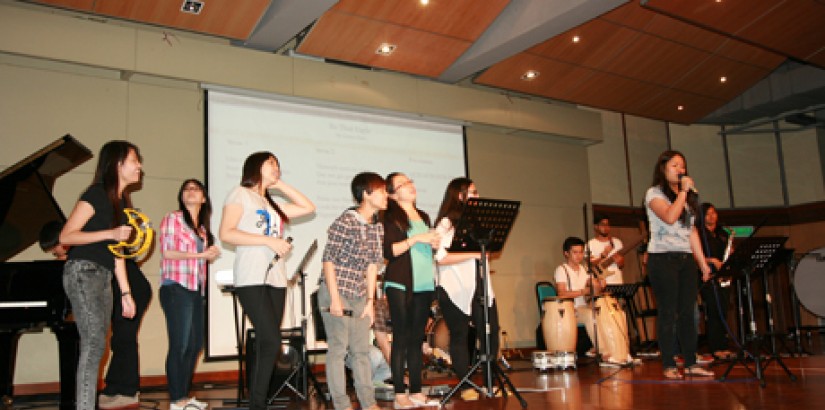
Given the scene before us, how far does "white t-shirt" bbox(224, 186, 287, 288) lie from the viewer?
3541 mm

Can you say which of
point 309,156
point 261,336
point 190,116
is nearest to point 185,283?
point 261,336

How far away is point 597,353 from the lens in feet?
22.3

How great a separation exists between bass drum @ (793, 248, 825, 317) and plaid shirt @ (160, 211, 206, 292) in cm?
953

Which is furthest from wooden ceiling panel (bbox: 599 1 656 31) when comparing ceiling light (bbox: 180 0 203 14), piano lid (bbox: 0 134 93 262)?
piano lid (bbox: 0 134 93 262)

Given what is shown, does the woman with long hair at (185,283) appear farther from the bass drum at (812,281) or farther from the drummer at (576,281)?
the bass drum at (812,281)

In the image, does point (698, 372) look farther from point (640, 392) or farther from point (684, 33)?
point (684, 33)

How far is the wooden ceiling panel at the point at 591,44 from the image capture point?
8.08m

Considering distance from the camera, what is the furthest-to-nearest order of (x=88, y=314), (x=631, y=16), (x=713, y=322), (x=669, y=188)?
(x=631, y=16)
(x=713, y=322)
(x=669, y=188)
(x=88, y=314)

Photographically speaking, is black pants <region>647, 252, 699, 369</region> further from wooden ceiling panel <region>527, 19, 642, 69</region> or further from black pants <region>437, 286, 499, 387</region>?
wooden ceiling panel <region>527, 19, 642, 69</region>

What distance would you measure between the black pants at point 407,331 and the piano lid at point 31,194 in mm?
2223

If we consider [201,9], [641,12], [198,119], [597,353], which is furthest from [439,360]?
[641,12]

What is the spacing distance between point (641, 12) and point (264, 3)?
453 cm

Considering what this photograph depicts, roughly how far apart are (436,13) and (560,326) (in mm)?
3704

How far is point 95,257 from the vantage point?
3.20 metres
